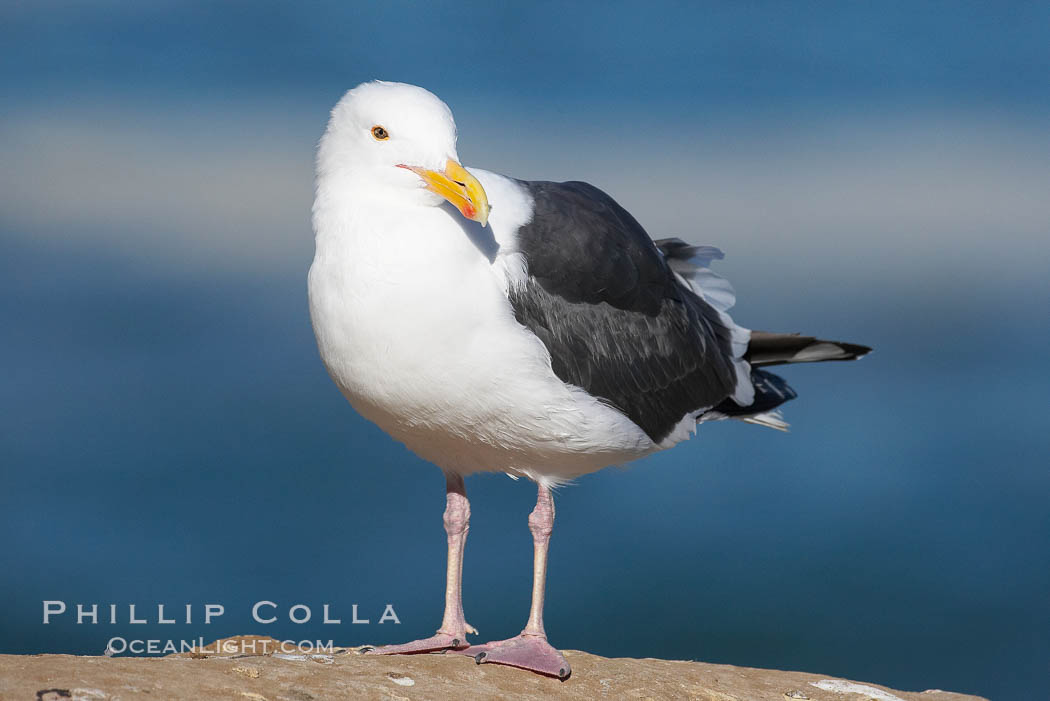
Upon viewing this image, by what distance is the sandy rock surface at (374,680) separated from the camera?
4246 millimetres

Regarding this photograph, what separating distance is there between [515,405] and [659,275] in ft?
4.47

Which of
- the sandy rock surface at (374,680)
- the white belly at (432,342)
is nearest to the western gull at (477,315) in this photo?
the white belly at (432,342)

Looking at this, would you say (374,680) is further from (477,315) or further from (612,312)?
(612,312)

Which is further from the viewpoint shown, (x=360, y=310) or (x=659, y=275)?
(x=659, y=275)

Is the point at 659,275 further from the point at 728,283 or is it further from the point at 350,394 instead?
the point at 350,394

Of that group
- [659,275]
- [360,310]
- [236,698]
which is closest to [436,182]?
[360,310]

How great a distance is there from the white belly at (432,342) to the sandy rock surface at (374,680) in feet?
3.32

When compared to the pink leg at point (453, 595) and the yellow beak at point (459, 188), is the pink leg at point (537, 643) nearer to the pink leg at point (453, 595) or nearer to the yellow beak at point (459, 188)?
the pink leg at point (453, 595)

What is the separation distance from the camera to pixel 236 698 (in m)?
4.29

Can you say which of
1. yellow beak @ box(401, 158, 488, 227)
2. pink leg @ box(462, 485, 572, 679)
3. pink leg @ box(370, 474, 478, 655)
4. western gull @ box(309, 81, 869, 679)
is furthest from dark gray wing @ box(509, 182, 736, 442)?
pink leg @ box(370, 474, 478, 655)

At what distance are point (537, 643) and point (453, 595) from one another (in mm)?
607

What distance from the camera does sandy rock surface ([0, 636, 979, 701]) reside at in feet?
13.9

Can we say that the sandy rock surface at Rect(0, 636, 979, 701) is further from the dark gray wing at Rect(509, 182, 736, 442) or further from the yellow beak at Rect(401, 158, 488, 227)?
the yellow beak at Rect(401, 158, 488, 227)

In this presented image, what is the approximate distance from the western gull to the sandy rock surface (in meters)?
0.21
